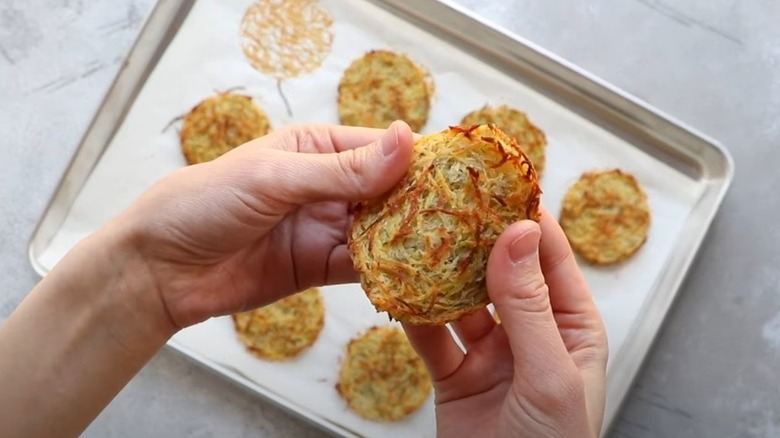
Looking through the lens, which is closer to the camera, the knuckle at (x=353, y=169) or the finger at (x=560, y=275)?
the knuckle at (x=353, y=169)

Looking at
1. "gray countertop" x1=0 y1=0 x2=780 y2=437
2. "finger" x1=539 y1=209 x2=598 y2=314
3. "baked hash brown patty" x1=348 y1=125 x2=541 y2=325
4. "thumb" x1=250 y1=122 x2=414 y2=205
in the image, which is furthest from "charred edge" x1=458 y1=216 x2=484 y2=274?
"gray countertop" x1=0 y1=0 x2=780 y2=437

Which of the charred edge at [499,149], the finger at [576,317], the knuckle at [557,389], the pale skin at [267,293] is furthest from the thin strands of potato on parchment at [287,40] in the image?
the knuckle at [557,389]

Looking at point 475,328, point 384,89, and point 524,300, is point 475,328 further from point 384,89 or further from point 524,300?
point 384,89

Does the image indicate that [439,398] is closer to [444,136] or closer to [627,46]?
[444,136]

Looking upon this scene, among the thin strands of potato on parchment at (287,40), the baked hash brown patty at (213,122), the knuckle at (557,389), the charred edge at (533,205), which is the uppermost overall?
the charred edge at (533,205)

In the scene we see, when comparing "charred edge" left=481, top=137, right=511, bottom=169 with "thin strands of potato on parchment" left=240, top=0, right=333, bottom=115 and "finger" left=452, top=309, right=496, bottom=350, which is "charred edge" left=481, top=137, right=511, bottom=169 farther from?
"thin strands of potato on parchment" left=240, top=0, right=333, bottom=115

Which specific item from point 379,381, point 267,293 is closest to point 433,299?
point 267,293

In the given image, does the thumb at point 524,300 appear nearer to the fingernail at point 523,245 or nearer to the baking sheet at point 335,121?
the fingernail at point 523,245
